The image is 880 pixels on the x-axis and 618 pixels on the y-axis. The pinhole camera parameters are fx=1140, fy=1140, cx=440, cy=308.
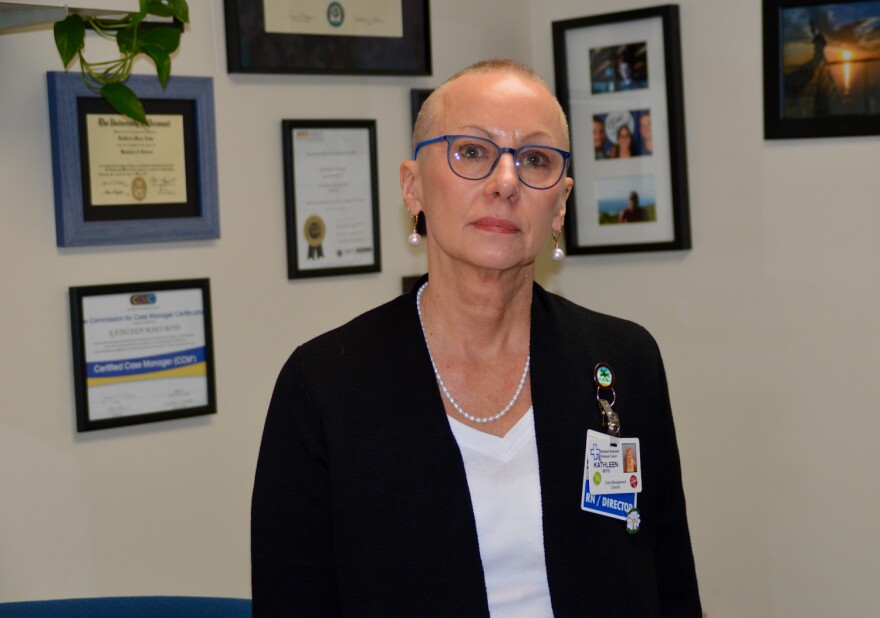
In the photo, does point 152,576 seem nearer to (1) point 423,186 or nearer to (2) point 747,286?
(1) point 423,186

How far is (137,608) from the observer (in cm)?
183

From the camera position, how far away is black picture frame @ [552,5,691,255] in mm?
3082

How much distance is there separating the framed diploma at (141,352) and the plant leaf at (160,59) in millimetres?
454

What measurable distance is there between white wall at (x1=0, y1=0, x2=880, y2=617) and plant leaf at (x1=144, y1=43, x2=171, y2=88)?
17 cm

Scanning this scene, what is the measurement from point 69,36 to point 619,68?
60.7 inches

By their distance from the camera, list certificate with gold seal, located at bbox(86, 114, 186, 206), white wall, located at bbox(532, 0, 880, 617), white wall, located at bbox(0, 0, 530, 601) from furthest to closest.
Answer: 1. white wall, located at bbox(532, 0, 880, 617)
2. certificate with gold seal, located at bbox(86, 114, 186, 206)
3. white wall, located at bbox(0, 0, 530, 601)

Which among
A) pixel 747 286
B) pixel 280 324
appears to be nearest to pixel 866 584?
pixel 747 286

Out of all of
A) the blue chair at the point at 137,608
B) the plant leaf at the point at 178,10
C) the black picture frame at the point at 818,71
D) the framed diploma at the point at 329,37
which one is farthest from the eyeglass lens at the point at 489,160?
the black picture frame at the point at 818,71

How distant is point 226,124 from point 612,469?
1398 millimetres

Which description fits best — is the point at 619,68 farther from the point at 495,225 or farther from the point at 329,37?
the point at 495,225

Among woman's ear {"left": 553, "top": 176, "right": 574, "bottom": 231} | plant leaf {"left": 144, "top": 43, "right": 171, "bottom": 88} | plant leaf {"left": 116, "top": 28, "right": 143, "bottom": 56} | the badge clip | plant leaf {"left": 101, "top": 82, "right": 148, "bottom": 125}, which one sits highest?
plant leaf {"left": 116, "top": 28, "right": 143, "bottom": 56}

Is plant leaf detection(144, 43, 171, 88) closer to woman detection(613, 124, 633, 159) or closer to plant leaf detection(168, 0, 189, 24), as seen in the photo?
plant leaf detection(168, 0, 189, 24)

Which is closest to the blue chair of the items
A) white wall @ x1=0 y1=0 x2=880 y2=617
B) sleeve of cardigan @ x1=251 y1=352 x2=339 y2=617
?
sleeve of cardigan @ x1=251 y1=352 x2=339 y2=617

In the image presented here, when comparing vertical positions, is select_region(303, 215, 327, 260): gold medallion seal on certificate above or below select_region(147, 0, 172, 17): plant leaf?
below
